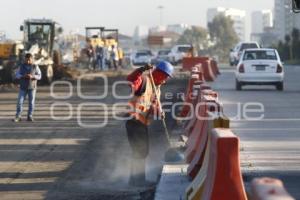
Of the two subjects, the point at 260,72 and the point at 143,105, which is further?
the point at 260,72

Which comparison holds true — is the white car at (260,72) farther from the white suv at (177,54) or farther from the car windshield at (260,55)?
the white suv at (177,54)

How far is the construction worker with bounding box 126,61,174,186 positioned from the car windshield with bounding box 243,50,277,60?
20.0m

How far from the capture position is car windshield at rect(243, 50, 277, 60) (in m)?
30.8

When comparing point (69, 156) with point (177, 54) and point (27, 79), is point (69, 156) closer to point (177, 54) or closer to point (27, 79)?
point (27, 79)

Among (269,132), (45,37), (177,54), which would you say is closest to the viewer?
(269,132)

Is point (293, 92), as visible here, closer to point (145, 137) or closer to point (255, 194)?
point (145, 137)

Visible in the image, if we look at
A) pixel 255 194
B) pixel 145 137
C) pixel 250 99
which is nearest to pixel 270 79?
pixel 250 99

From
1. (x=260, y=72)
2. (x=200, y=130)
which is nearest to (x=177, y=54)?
(x=260, y=72)

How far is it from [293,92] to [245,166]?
737 inches

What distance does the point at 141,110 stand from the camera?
36.1 ft

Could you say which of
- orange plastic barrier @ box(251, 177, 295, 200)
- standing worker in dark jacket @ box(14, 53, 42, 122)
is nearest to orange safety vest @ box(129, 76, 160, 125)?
orange plastic barrier @ box(251, 177, 295, 200)

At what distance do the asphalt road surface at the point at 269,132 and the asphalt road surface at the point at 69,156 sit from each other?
1.44 metres

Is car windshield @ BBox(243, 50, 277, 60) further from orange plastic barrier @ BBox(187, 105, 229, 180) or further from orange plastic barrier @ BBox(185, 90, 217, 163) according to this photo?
orange plastic barrier @ BBox(187, 105, 229, 180)

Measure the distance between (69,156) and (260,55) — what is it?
18085 millimetres
